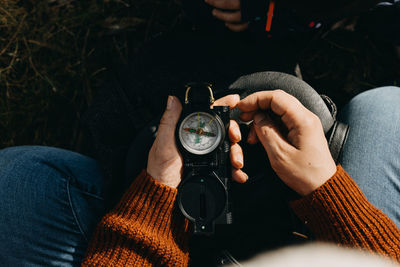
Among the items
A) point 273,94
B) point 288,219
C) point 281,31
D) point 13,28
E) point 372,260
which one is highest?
point 281,31

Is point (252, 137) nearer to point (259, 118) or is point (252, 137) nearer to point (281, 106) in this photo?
point (259, 118)

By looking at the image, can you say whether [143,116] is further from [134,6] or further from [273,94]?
[134,6]

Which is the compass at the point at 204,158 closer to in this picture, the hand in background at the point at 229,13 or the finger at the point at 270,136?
the finger at the point at 270,136

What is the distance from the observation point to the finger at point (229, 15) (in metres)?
1.36

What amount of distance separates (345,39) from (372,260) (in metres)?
1.33

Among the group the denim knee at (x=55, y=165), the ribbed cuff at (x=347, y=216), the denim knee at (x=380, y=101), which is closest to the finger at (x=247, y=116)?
the ribbed cuff at (x=347, y=216)

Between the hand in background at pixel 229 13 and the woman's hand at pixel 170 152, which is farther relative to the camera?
the hand in background at pixel 229 13

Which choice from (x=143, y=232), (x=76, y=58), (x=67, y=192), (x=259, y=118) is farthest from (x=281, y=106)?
(x=76, y=58)

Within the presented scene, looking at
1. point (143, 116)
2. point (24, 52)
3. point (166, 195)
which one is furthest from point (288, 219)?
point (24, 52)

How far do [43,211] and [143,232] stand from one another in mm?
511

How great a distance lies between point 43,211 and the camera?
1305 millimetres

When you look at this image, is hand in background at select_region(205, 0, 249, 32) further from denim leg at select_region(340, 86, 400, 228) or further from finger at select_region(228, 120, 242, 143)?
denim leg at select_region(340, 86, 400, 228)

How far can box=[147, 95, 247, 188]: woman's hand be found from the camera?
1.14m

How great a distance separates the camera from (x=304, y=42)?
4.79 feet
